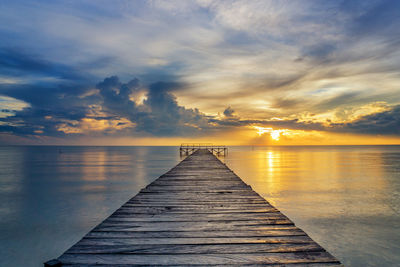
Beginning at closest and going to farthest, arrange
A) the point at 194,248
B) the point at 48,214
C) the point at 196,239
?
the point at 194,248, the point at 196,239, the point at 48,214

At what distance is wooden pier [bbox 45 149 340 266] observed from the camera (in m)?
2.48

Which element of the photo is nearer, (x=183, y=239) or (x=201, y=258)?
(x=201, y=258)

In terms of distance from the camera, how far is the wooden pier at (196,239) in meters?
2.48

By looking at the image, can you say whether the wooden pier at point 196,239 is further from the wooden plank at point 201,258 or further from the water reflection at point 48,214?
the water reflection at point 48,214

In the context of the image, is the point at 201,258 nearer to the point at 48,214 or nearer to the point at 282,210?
the point at 282,210

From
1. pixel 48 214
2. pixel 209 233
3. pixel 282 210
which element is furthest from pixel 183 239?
pixel 48 214

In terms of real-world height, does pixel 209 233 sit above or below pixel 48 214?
above

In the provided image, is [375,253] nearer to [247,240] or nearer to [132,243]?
[247,240]

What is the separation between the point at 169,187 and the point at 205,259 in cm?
456

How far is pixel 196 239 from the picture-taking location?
3006 millimetres

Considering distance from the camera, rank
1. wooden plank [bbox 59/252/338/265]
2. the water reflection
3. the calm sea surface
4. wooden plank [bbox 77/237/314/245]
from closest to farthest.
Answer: wooden plank [bbox 59/252/338/265]
wooden plank [bbox 77/237/314/245]
the calm sea surface
the water reflection

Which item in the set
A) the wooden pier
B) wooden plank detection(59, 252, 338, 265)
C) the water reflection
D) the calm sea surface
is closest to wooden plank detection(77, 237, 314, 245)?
the wooden pier

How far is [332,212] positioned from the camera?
1348 cm

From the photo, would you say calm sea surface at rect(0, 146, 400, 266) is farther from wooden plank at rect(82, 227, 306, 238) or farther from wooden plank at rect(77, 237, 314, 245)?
wooden plank at rect(77, 237, 314, 245)
